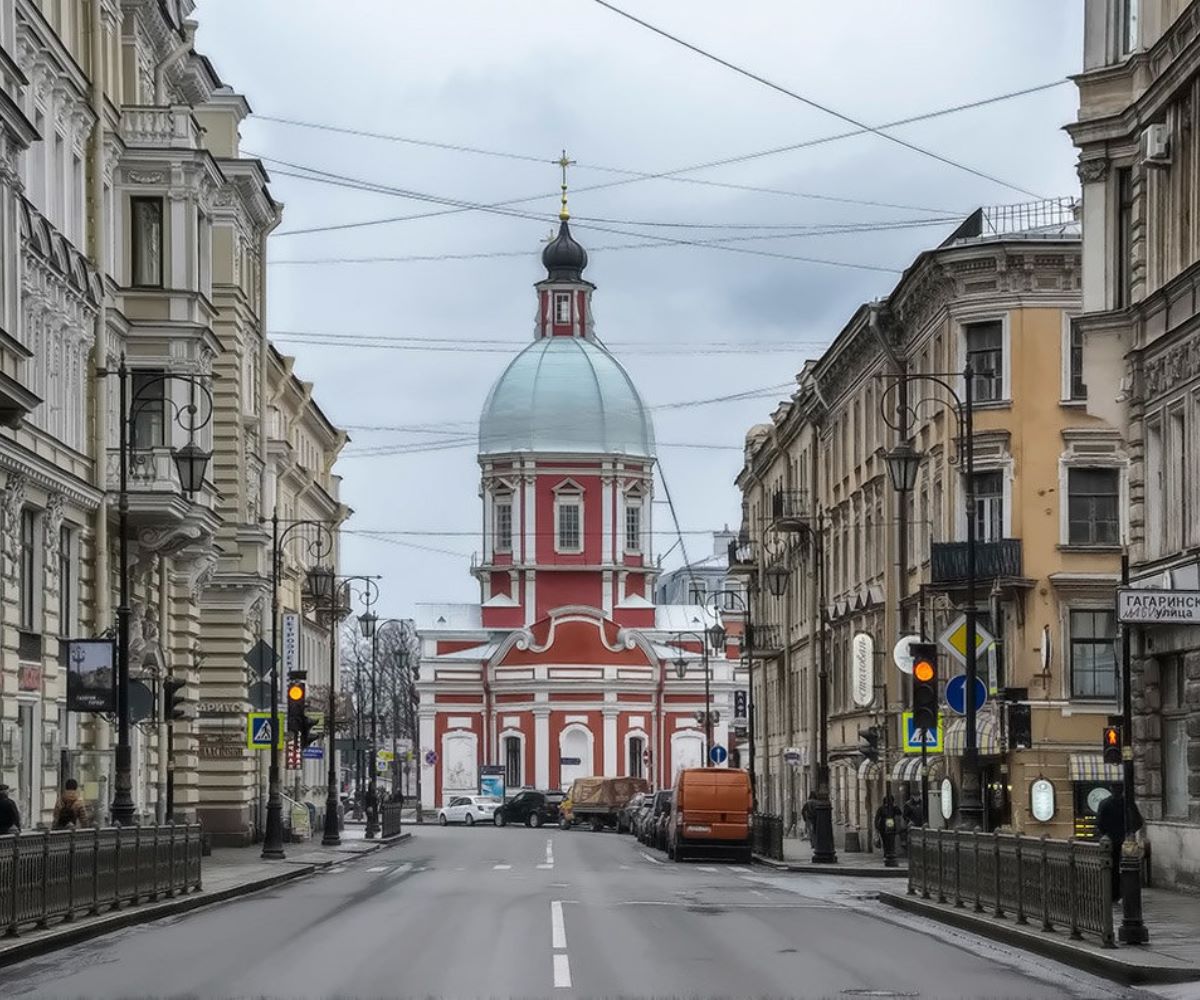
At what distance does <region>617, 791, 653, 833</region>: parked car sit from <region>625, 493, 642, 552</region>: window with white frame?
38440 millimetres

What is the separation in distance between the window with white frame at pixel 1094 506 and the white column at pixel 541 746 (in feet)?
265

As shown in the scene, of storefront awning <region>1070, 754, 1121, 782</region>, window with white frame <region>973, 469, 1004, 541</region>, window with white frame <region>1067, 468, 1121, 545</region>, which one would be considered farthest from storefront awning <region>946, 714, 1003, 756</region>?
window with white frame <region>1067, 468, 1121, 545</region>

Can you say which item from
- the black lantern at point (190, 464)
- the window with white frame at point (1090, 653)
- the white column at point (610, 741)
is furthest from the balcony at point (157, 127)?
the white column at point (610, 741)

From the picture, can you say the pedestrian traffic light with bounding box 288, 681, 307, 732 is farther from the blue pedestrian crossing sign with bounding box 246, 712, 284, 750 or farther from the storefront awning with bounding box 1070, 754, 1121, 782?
the storefront awning with bounding box 1070, 754, 1121, 782

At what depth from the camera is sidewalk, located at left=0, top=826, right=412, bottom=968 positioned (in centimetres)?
2328

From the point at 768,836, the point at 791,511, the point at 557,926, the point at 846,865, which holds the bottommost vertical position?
the point at 846,865

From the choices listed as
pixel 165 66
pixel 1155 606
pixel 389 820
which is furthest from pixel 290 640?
pixel 1155 606

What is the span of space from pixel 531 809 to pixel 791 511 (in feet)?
117

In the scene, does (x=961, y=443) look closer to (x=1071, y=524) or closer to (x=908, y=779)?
(x=1071, y=524)

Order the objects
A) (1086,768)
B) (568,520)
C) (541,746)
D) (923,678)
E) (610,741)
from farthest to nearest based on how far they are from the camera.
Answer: (568,520) < (610,741) < (541,746) < (1086,768) < (923,678)

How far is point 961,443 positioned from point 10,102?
1035 inches

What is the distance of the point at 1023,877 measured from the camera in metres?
25.4

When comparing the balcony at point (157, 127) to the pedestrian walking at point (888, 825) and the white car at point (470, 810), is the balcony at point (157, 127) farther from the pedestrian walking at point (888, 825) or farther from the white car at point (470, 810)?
the white car at point (470, 810)

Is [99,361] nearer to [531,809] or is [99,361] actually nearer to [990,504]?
[990,504]
